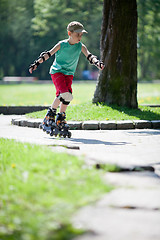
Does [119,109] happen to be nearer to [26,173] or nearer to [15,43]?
[26,173]

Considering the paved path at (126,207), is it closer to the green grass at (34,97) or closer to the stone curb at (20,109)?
the stone curb at (20,109)

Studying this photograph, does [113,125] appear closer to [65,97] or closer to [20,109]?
[65,97]

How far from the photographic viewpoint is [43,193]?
377 cm

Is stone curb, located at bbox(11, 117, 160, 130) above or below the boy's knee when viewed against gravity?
below

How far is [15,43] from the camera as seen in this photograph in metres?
64.8

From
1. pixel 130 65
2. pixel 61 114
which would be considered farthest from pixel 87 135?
pixel 130 65

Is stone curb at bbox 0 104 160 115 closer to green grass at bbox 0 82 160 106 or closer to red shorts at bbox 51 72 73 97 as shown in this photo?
green grass at bbox 0 82 160 106

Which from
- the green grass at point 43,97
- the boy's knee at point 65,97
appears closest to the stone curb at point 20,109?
the green grass at point 43,97

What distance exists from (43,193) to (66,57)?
15.5 ft

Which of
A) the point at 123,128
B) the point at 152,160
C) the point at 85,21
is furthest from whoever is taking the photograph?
the point at 85,21

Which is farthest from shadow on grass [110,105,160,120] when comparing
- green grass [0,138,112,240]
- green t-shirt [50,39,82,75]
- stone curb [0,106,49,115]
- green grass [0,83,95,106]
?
green grass [0,138,112,240]

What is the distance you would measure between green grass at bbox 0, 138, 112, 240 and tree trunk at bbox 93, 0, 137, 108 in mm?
6832

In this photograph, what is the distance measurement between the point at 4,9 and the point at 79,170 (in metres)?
63.1

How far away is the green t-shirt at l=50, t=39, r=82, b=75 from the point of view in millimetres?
8195
